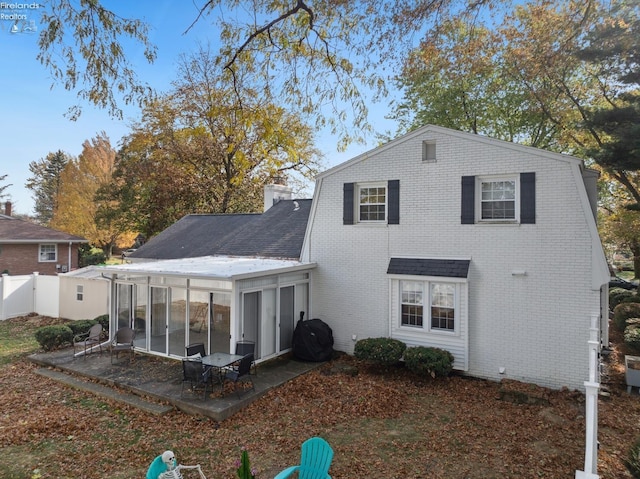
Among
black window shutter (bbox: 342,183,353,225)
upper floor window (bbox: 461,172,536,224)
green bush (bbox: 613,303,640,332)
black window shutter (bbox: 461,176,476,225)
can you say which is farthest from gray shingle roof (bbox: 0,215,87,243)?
green bush (bbox: 613,303,640,332)

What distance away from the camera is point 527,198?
10062mm

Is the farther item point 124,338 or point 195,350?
point 124,338

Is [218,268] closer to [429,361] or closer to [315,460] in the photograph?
[429,361]

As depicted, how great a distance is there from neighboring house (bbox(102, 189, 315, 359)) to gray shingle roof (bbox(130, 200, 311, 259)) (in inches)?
2.9

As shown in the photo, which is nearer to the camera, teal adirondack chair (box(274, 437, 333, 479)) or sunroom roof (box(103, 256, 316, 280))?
teal adirondack chair (box(274, 437, 333, 479))

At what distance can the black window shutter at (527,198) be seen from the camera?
10.0 meters

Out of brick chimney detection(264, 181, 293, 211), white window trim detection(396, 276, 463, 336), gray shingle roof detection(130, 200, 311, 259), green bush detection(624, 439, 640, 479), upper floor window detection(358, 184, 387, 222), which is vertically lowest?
green bush detection(624, 439, 640, 479)

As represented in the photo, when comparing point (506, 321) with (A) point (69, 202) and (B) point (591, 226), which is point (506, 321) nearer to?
(B) point (591, 226)

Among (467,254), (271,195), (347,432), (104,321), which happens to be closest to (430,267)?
(467,254)

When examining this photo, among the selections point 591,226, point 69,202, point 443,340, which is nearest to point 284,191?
point 443,340

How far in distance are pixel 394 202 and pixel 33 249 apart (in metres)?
23.9

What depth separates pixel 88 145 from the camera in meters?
35.2

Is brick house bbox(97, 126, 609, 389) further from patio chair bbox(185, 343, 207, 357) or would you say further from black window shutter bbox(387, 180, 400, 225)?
patio chair bbox(185, 343, 207, 357)

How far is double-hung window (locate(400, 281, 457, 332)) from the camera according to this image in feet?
35.6
